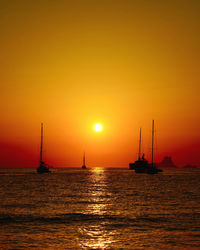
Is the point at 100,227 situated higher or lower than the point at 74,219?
higher

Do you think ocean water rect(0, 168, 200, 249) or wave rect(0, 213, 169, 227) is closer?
ocean water rect(0, 168, 200, 249)

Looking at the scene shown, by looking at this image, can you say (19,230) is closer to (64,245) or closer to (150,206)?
(64,245)

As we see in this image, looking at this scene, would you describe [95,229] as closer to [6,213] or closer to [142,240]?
[142,240]

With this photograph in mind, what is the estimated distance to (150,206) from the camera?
47.3m

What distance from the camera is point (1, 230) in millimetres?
30297

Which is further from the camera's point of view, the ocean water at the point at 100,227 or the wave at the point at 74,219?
the wave at the point at 74,219

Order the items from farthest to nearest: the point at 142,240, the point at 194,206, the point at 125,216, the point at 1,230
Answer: the point at 194,206 → the point at 125,216 → the point at 1,230 → the point at 142,240

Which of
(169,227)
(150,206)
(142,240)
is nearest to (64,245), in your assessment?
(142,240)

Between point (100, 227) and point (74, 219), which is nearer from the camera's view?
point (100, 227)

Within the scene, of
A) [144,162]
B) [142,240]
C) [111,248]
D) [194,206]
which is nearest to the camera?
[111,248]

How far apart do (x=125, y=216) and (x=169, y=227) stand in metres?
7.61

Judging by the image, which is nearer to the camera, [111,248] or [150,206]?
[111,248]

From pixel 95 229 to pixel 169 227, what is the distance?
20.5 feet

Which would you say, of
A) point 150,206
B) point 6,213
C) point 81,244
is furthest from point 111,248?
point 150,206
